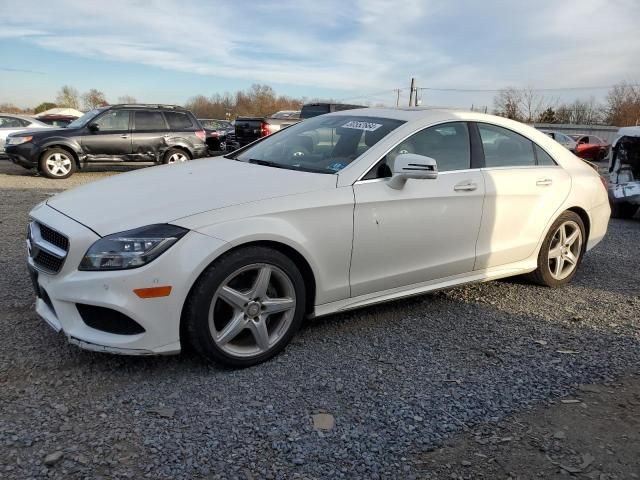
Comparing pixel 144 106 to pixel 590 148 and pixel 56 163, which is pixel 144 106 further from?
pixel 590 148

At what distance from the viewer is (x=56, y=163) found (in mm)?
11938

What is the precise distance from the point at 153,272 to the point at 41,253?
840 mm

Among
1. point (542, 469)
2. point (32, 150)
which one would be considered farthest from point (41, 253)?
point (32, 150)

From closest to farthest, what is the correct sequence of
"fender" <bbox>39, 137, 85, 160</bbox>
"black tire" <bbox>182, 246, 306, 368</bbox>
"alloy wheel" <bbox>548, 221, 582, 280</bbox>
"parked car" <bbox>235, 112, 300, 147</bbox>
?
1. "black tire" <bbox>182, 246, 306, 368</bbox>
2. "alloy wheel" <bbox>548, 221, 582, 280</bbox>
3. "fender" <bbox>39, 137, 85, 160</bbox>
4. "parked car" <bbox>235, 112, 300, 147</bbox>

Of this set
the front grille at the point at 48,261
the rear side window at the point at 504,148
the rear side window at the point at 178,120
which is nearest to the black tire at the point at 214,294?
the front grille at the point at 48,261

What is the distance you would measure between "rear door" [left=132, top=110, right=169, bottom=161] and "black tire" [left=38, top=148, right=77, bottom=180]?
4.60 ft

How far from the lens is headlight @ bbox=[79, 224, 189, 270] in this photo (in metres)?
2.87

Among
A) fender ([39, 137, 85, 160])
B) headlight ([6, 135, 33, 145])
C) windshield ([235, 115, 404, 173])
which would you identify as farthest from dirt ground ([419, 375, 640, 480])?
headlight ([6, 135, 33, 145])

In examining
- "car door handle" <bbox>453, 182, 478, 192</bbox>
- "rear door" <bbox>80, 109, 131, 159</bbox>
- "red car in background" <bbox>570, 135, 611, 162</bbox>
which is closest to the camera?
"car door handle" <bbox>453, 182, 478, 192</bbox>

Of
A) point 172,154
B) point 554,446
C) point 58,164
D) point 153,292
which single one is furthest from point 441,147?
point 58,164

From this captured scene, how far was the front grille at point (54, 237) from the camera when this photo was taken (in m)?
3.00

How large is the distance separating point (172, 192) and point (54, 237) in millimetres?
715

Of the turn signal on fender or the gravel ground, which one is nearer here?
the gravel ground

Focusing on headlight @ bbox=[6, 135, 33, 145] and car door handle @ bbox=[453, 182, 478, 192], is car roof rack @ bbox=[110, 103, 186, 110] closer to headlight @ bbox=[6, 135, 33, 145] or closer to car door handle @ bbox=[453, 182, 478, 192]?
headlight @ bbox=[6, 135, 33, 145]
